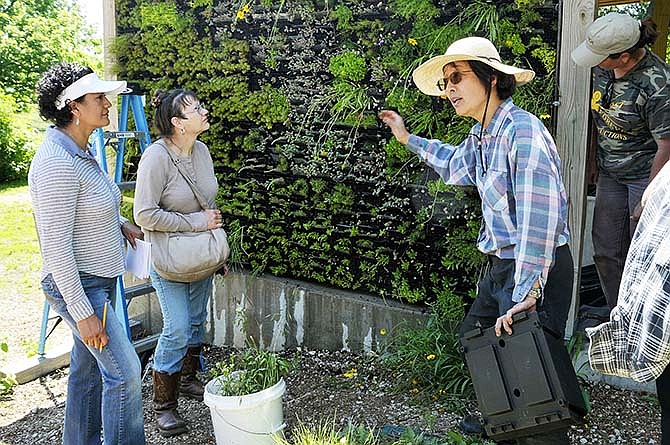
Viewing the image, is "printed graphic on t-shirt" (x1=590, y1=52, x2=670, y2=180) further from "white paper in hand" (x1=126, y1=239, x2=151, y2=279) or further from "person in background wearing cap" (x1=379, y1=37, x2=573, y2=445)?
"white paper in hand" (x1=126, y1=239, x2=151, y2=279)

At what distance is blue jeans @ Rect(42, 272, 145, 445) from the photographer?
3023mm

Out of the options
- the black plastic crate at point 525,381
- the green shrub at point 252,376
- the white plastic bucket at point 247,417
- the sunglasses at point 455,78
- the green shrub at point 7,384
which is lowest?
the green shrub at point 7,384

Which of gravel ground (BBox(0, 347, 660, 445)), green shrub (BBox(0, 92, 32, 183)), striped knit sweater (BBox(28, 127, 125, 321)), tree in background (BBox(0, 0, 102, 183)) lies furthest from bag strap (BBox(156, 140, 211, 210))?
tree in background (BBox(0, 0, 102, 183))

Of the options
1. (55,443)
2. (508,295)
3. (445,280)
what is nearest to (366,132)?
(445,280)

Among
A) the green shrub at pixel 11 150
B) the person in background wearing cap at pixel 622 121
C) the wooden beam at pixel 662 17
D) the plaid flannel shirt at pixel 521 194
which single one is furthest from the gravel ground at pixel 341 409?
the green shrub at pixel 11 150

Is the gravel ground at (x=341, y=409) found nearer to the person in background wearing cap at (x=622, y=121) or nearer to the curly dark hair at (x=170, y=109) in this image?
the person in background wearing cap at (x=622, y=121)

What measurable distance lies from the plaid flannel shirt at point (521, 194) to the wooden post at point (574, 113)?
3.32 feet

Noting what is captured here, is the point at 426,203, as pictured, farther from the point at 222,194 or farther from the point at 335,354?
the point at 222,194

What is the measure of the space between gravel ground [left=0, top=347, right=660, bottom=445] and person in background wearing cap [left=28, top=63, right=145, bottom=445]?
0.77 metres

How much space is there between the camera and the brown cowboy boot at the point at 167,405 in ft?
→ 12.5

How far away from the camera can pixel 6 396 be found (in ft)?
14.9

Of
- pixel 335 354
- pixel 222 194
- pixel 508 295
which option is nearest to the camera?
pixel 508 295

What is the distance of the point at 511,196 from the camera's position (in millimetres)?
2889

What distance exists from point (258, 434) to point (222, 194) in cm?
229
